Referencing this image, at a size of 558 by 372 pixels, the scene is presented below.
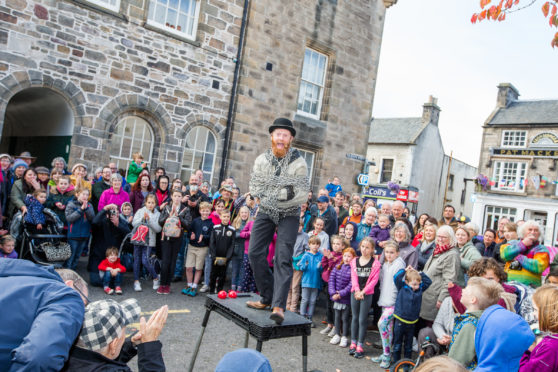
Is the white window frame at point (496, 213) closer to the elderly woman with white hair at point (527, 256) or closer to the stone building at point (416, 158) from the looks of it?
the stone building at point (416, 158)

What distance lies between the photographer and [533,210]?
27.4 meters

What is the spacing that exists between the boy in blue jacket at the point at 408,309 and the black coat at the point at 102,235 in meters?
4.74

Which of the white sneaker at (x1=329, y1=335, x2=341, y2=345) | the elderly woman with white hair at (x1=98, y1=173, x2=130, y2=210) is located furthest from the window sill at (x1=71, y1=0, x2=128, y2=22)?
the white sneaker at (x1=329, y1=335, x2=341, y2=345)

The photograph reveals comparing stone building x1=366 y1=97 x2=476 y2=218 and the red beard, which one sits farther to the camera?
stone building x1=366 y1=97 x2=476 y2=218

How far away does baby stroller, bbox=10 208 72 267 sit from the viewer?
6.26 meters

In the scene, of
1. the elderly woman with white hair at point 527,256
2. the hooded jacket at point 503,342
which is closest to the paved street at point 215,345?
the elderly woman with white hair at point 527,256

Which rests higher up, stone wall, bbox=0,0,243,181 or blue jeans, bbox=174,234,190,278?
stone wall, bbox=0,0,243,181

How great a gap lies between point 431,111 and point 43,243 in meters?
30.4

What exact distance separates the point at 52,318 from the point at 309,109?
1249cm

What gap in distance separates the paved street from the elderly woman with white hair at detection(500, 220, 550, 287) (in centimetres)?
220

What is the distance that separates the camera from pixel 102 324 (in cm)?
203

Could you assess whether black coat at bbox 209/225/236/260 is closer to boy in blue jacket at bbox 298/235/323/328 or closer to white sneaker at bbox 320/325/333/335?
boy in blue jacket at bbox 298/235/323/328

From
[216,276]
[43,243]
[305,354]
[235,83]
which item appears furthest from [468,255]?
[235,83]

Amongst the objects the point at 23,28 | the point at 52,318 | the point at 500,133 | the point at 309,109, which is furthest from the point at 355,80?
the point at 500,133
